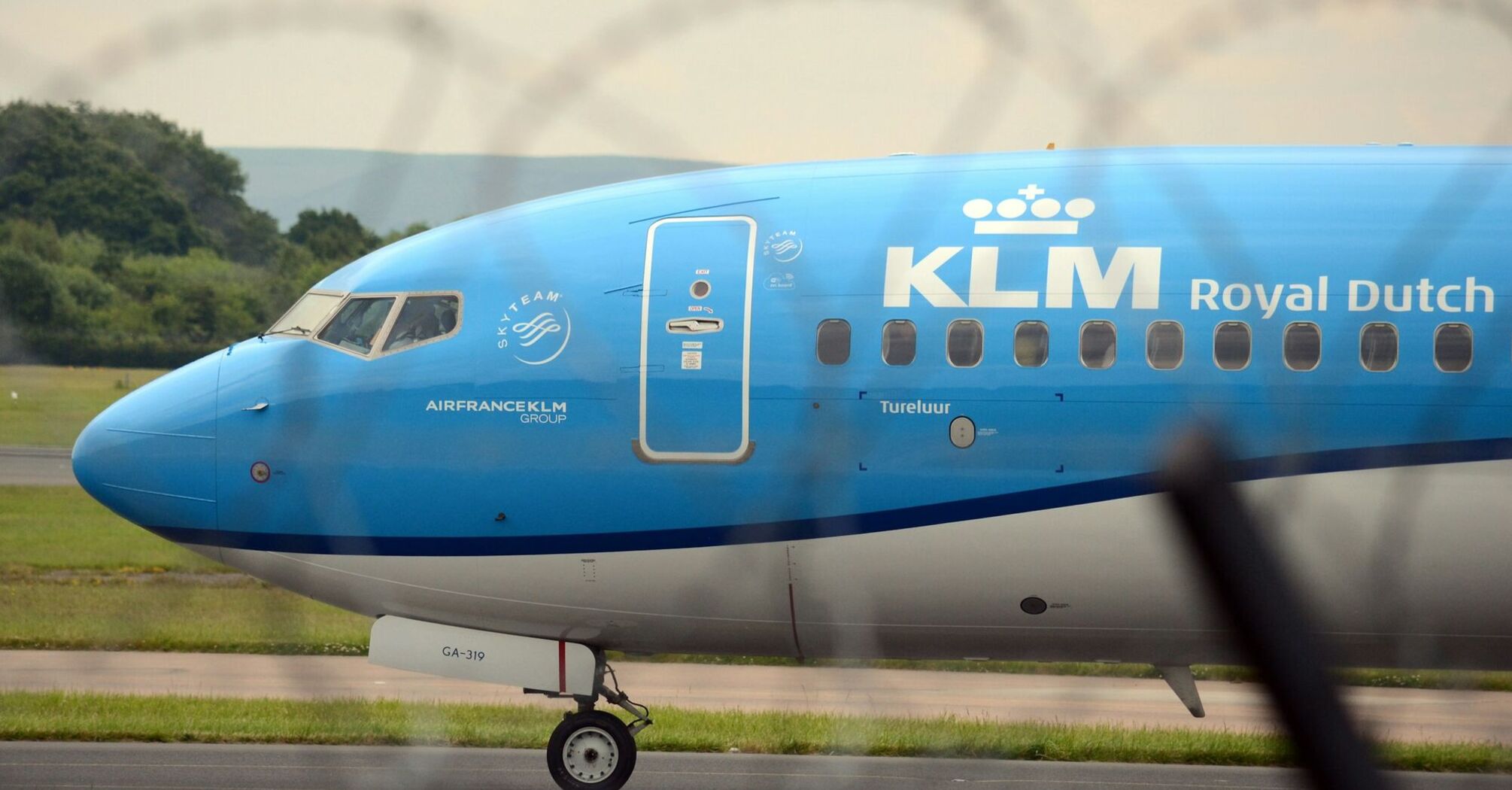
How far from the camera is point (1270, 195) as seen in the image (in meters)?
9.75

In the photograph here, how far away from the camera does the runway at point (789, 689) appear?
15.0 m

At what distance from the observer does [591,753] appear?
428 inches

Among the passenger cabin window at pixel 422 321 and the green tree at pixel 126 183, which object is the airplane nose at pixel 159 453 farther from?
the green tree at pixel 126 183

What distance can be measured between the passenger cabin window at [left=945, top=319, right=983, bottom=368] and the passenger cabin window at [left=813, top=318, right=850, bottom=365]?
2.02ft

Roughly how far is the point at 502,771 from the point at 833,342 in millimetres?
5459

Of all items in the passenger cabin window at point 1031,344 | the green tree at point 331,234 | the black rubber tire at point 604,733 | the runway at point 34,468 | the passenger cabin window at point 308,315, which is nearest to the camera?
the green tree at point 331,234

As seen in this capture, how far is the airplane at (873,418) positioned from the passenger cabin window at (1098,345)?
0.02m

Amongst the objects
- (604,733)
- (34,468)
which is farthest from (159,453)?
(34,468)

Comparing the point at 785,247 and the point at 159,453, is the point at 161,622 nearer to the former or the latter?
the point at 159,453

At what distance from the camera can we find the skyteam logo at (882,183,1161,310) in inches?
375

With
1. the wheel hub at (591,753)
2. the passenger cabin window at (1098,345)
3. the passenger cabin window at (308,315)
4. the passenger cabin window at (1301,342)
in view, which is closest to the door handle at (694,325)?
the passenger cabin window at (1098,345)

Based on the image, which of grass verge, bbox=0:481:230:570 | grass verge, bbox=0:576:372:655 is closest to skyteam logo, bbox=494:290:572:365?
grass verge, bbox=0:576:372:655

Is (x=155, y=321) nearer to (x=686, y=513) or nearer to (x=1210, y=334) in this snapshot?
(x=686, y=513)

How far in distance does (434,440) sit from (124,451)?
85.1 inches
